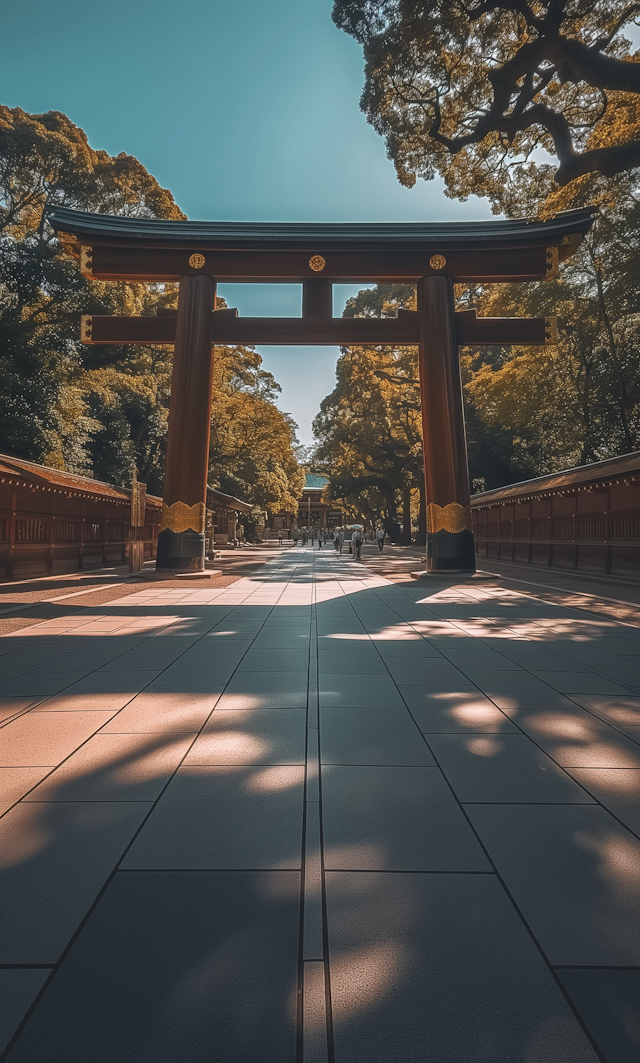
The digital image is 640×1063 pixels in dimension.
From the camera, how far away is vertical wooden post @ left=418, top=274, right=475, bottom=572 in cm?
1474

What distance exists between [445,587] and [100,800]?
1061 cm

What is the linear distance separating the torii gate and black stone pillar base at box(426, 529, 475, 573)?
0.03 metres

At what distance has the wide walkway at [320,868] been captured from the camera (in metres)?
1.53

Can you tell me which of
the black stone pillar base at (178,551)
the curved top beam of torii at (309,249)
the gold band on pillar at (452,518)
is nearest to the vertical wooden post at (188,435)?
the black stone pillar base at (178,551)

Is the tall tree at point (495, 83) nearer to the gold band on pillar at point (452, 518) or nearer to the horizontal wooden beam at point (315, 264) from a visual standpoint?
the horizontal wooden beam at point (315, 264)

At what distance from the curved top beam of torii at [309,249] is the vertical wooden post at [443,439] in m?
1.04

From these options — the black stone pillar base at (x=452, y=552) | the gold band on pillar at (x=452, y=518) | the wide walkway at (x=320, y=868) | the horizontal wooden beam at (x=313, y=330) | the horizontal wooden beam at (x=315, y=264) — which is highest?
the horizontal wooden beam at (x=315, y=264)

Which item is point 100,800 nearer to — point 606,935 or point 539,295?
point 606,935

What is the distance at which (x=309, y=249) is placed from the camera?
50.9 ft

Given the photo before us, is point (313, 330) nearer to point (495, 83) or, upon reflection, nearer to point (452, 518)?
point (452, 518)

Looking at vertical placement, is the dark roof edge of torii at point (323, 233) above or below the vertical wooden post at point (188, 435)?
above

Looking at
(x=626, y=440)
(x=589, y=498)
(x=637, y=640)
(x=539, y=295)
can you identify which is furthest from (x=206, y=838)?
(x=539, y=295)

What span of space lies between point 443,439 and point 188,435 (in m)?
6.51

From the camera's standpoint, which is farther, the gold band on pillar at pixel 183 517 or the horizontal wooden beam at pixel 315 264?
the horizontal wooden beam at pixel 315 264
